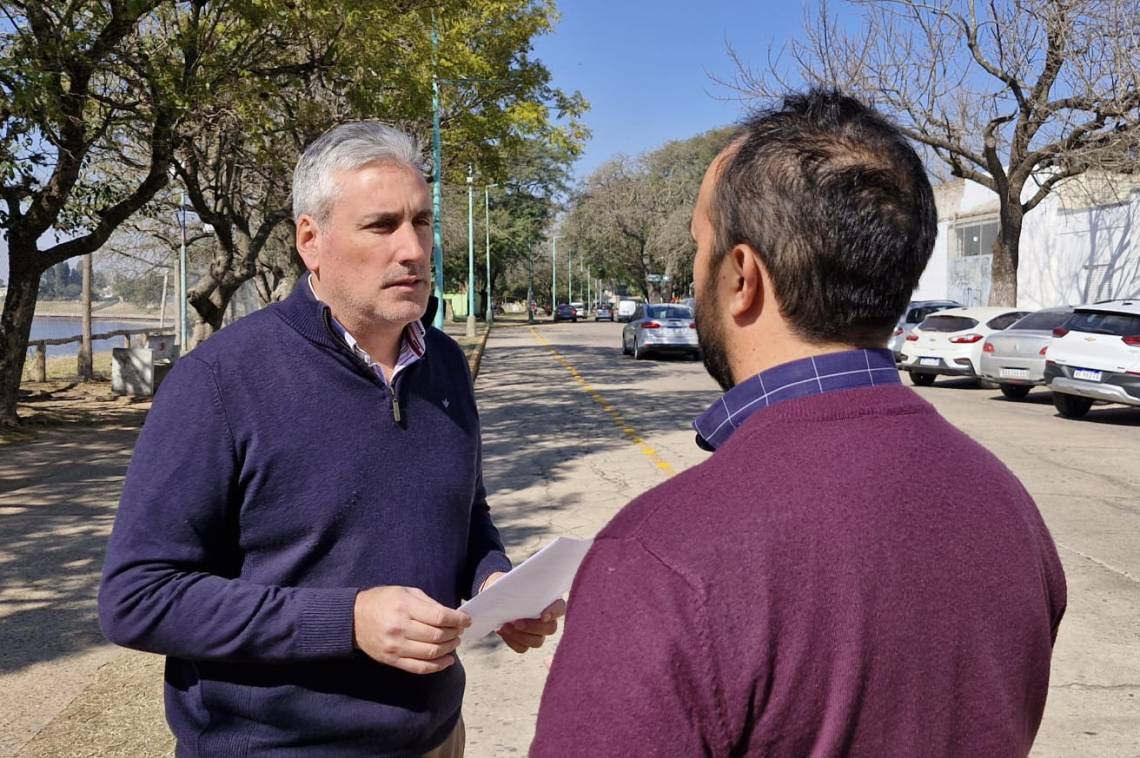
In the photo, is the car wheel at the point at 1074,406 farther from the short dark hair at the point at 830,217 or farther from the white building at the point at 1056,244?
the short dark hair at the point at 830,217

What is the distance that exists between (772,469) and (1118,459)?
1113cm

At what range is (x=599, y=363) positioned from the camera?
81.4ft

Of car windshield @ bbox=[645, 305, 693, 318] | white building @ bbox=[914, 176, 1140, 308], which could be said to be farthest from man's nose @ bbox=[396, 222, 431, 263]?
car windshield @ bbox=[645, 305, 693, 318]

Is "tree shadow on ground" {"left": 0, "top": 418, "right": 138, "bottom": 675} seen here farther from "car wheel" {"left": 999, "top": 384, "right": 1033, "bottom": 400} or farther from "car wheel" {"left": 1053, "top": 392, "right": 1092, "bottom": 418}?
"car wheel" {"left": 999, "top": 384, "right": 1033, "bottom": 400}

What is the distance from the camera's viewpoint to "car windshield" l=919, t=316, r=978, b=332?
60.3ft

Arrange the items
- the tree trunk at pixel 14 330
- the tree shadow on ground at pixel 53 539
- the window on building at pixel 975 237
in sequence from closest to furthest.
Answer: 1. the tree shadow on ground at pixel 53 539
2. the tree trunk at pixel 14 330
3. the window on building at pixel 975 237

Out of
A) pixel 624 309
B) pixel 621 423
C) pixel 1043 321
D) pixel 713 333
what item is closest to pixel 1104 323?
pixel 1043 321

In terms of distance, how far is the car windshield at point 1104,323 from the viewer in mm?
13195

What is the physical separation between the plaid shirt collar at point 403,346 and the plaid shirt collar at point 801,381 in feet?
3.57

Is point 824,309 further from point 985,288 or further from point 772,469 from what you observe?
point 985,288

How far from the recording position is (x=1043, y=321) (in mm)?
16375

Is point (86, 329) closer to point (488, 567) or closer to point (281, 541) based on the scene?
point (488, 567)

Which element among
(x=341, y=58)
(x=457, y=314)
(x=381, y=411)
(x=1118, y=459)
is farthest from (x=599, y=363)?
(x=457, y=314)

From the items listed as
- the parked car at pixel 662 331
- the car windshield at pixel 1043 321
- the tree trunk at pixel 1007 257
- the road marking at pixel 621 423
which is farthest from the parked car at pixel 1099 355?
the parked car at pixel 662 331
